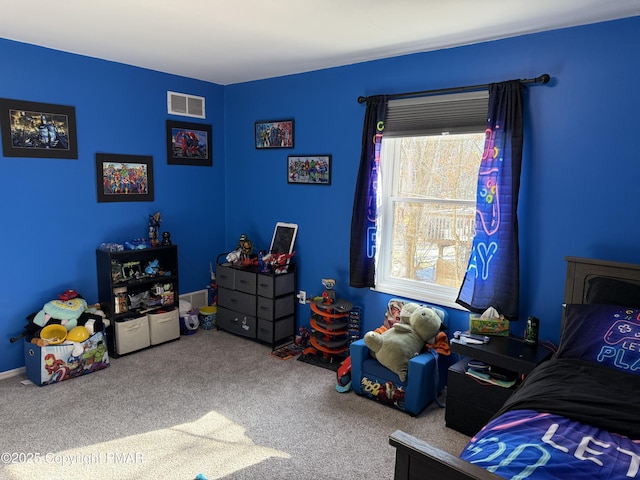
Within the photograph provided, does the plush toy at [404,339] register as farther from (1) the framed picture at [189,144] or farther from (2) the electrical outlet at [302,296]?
(1) the framed picture at [189,144]

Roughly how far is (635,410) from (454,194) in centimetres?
185

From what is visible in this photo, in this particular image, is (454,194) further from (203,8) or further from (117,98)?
(117,98)

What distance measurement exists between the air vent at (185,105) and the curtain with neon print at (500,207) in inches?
108

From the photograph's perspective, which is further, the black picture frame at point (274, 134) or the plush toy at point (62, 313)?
the black picture frame at point (274, 134)

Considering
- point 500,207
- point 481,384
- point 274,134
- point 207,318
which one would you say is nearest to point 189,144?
point 274,134

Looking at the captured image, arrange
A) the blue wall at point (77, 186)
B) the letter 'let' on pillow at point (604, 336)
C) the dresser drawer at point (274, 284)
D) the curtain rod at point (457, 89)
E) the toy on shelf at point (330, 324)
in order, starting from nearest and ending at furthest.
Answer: the letter 'let' on pillow at point (604, 336) < the curtain rod at point (457, 89) < the blue wall at point (77, 186) < the toy on shelf at point (330, 324) < the dresser drawer at point (274, 284)

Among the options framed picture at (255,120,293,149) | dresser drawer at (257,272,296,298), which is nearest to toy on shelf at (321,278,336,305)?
dresser drawer at (257,272,296,298)

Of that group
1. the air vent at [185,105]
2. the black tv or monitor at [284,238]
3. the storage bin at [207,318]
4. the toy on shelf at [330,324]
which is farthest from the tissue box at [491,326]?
the air vent at [185,105]

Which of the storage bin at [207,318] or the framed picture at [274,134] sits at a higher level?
the framed picture at [274,134]

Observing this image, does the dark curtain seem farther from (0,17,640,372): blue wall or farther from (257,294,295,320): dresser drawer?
(257,294,295,320): dresser drawer

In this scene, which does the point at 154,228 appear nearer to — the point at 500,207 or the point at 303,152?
the point at 303,152

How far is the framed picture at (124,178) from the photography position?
3.70 metres

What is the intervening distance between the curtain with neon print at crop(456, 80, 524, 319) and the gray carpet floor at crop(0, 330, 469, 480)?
0.89 meters

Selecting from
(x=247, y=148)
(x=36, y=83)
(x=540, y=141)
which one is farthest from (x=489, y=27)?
(x=36, y=83)
